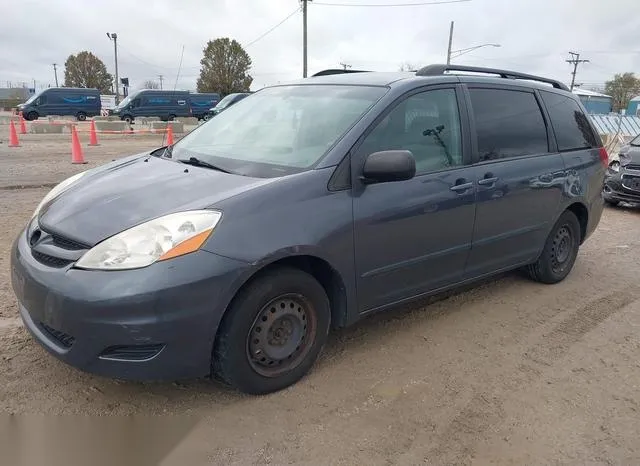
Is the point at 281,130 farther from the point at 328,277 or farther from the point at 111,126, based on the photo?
the point at 111,126

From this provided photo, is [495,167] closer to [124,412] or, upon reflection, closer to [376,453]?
[376,453]

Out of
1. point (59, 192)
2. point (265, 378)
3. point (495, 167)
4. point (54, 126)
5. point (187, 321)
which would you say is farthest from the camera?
point (54, 126)

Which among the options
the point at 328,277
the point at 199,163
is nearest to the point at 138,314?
the point at 328,277

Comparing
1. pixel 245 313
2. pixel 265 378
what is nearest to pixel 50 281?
pixel 245 313

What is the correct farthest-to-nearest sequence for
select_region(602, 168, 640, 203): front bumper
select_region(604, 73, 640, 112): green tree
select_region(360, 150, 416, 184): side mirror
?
select_region(604, 73, 640, 112): green tree < select_region(602, 168, 640, 203): front bumper < select_region(360, 150, 416, 184): side mirror

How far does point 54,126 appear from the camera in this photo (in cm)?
2377

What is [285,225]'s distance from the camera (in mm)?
2771

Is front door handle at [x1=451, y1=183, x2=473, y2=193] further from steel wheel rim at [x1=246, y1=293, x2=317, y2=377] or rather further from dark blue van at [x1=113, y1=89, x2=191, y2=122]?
dark blue van at [x1=113, y1=89, x2=191, y2=122]

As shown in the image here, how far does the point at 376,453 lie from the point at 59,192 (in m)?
2.44

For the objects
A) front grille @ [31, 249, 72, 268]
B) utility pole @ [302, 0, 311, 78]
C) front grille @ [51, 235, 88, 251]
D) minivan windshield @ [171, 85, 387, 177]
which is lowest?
front grille @ [31, 249, 72, 268]

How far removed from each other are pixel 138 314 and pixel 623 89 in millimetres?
94220

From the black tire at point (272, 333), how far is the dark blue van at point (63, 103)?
37.2 metres

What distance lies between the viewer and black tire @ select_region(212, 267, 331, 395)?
2.68 metres

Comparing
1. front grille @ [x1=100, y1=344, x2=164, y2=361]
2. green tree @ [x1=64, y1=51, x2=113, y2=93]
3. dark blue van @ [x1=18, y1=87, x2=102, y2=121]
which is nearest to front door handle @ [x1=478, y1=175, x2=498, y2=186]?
front grille @ [x1=100, y1=344, x2=164, y2=361]
